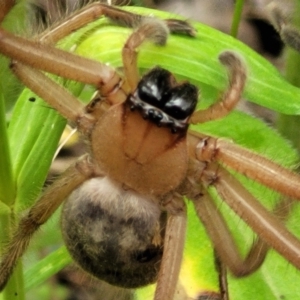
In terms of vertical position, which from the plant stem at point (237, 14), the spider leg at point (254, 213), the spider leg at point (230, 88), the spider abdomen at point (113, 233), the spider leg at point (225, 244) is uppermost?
the spider leg at point (230, 88)

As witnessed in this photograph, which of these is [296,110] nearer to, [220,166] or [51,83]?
[220,166]

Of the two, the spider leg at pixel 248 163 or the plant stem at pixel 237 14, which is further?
the plant stem at pixel 237 14

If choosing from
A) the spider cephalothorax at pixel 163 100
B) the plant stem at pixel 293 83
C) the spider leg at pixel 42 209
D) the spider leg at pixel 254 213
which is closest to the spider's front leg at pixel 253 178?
the spider leg at pixel 254 213

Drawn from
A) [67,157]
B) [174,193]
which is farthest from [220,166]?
[67,157]

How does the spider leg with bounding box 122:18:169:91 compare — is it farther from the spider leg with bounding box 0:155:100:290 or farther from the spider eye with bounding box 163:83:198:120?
the spider leg with bounding box 0:155:100:290

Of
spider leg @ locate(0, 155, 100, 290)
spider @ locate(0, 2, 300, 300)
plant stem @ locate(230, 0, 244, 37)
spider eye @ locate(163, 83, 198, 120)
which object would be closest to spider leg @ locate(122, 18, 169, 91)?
spider @ locate(0, 2, 300, 300)

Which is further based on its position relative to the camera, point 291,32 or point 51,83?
point 291,32

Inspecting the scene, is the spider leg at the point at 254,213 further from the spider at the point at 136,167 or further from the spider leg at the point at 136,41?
the spider leg at the point at 136,41
